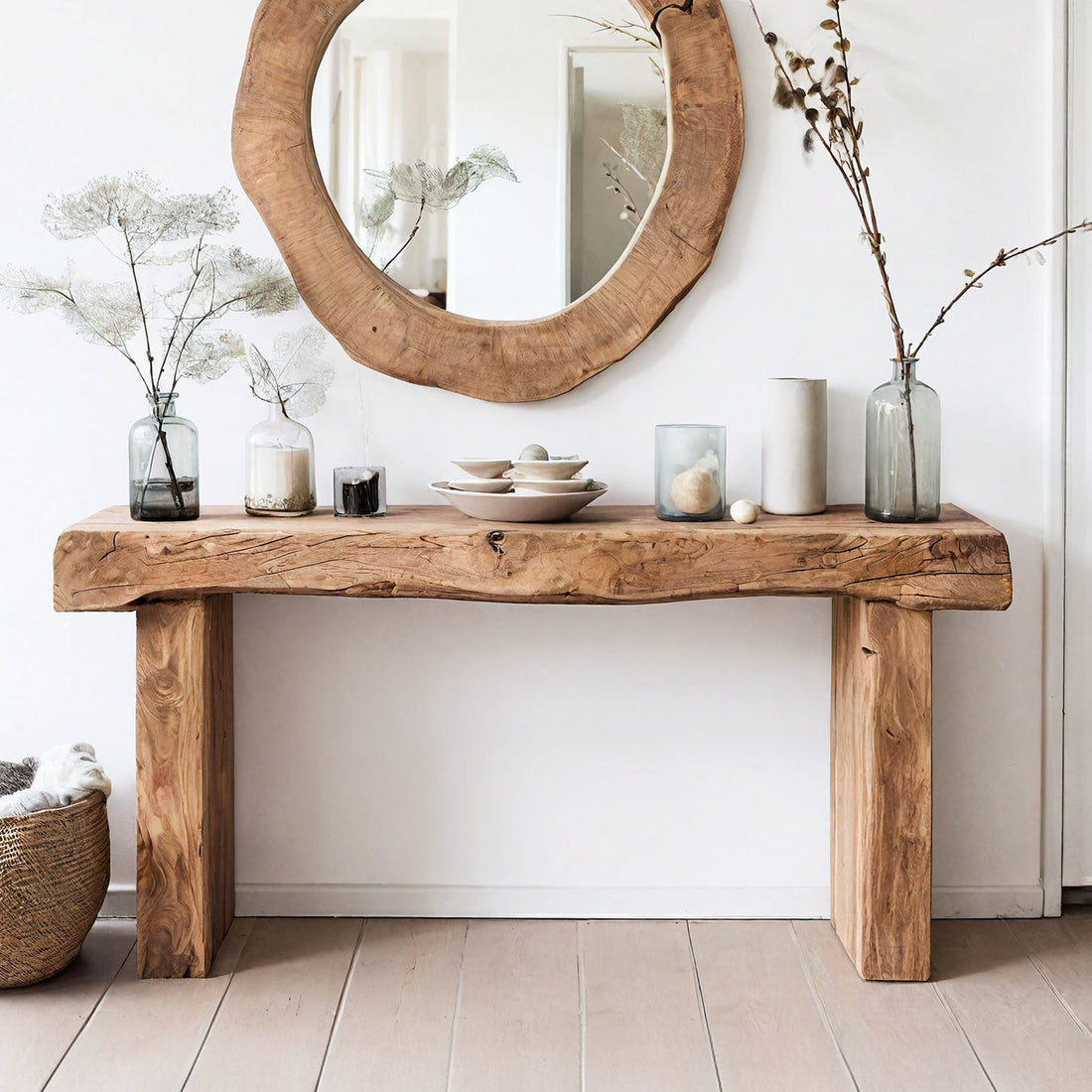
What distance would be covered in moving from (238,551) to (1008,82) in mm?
1661

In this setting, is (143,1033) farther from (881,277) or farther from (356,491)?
(881,277)

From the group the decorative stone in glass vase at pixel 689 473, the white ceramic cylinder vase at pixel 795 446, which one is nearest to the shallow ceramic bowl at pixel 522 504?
the decorative stone in glass vase at pixel 689 473

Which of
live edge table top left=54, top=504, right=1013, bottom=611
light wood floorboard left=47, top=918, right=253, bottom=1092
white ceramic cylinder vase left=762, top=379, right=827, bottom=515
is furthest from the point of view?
white ceramic cylinder vase left=762, top=379, right=827, bottom=515

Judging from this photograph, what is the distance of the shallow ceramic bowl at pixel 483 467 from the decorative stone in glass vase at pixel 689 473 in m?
0.28

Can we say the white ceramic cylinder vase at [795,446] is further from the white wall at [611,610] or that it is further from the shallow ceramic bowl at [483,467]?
the shallow ceramic bowl at [483,467]

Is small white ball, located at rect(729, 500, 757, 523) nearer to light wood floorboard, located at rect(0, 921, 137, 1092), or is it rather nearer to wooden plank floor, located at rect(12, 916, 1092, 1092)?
wooden plank floor, located at rect(12, 916, 1092, 1092)

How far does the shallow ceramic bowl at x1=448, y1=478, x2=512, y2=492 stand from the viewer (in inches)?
80.3

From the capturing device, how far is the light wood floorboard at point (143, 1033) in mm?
1803

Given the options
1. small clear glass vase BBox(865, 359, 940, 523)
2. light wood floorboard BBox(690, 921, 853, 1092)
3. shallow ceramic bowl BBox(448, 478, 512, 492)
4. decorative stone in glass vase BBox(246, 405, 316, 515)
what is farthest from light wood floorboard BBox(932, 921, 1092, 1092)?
decorative stone in glass vase BBox(246, 405, 316, 515)

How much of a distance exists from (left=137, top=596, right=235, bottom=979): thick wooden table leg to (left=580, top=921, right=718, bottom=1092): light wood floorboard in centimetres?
72

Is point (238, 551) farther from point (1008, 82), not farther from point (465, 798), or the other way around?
point (1008, 82)

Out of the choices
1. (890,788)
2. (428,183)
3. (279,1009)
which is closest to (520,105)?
(428,183)

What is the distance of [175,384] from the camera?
7.31 feet

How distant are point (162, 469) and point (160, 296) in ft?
1.24
